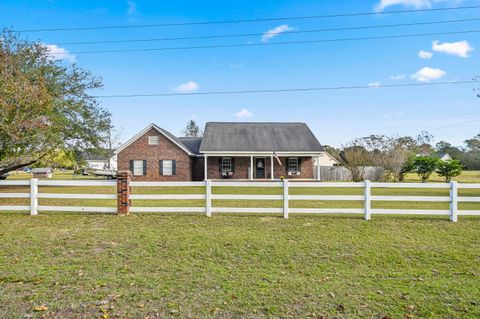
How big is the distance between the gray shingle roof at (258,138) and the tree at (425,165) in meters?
9.88

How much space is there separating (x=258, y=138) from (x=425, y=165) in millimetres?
15554

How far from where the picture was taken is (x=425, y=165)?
28375mm

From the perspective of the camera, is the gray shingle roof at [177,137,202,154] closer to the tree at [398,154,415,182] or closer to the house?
the house

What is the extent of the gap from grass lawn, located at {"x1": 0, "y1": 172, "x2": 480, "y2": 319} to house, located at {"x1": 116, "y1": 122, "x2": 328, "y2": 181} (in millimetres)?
17462

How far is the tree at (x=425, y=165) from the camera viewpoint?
28016mm

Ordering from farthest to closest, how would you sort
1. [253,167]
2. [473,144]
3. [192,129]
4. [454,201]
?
[192,129]
[473,144]
[253,167]
[454,201]

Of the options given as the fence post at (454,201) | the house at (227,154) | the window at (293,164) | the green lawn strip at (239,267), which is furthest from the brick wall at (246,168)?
the fence post at (454,201)

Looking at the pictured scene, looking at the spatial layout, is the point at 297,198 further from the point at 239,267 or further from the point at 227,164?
the point at 227,164

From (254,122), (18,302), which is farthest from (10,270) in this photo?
(254,122)

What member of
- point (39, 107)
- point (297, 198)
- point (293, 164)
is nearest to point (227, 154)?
point (293, 164)

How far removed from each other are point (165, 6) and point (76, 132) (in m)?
9.52

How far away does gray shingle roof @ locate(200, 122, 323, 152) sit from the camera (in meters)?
26.2

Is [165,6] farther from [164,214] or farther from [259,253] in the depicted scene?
[259,253]

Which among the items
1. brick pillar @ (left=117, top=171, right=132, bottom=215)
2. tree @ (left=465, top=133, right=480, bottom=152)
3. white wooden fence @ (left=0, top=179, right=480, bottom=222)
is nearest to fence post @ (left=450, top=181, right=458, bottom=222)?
white wooden fence @ (left=0, top=179, right=480, bottom=222)
